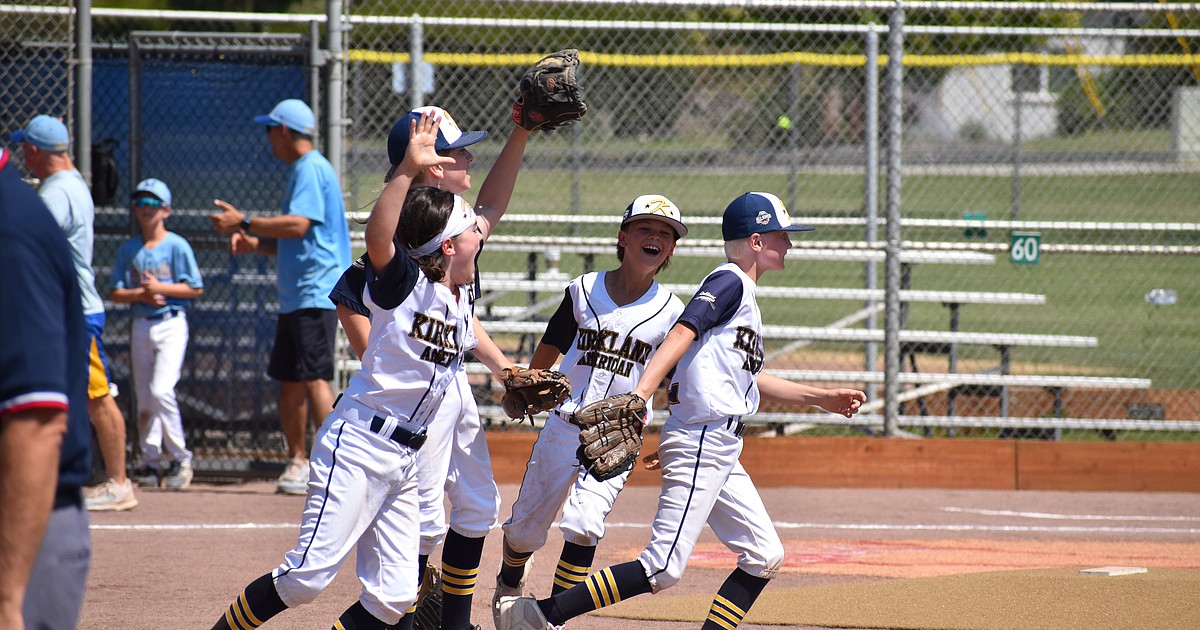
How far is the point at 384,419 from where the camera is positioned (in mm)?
3615

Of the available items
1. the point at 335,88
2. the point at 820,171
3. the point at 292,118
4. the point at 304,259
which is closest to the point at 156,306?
the point at 304,259

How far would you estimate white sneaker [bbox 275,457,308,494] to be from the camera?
24.9 feet

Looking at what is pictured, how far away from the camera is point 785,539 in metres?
6.70

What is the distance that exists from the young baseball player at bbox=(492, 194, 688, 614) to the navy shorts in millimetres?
3047

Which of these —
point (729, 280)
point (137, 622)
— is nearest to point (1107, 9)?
point (729, 280)

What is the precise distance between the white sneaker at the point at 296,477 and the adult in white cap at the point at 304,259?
14.9 inches

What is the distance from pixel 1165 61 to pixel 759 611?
6.46 meters

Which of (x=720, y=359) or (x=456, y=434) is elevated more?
(x=720, y=359)

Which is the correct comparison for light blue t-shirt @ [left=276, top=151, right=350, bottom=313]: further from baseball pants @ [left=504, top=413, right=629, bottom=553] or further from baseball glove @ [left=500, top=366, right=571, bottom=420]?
baseball glove @ [left=500, top=366, right=571, bottom=420]

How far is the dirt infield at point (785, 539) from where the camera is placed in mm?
5098

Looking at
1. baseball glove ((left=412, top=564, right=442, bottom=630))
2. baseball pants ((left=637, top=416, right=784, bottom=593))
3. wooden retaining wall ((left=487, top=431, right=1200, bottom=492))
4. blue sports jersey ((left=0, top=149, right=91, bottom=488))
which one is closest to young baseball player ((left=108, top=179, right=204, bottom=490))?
wooden retaining wall ((left=487, top=431, right=1200, bottom=492))

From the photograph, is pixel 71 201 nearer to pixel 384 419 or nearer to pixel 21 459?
Answer: pixel 384 419

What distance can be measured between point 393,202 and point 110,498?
4.45 meters

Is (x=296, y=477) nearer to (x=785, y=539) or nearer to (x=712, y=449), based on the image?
(x=785, y=539)
